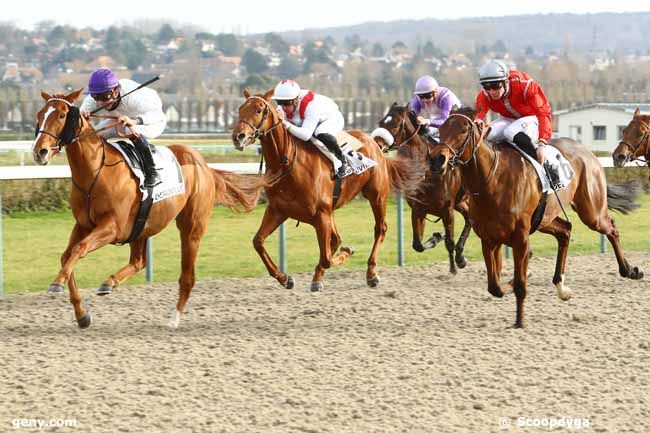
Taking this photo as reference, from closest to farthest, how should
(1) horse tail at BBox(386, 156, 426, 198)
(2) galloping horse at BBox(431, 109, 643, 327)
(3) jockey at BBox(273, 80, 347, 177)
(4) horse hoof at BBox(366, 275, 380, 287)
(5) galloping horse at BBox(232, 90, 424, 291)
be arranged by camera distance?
1. (2) galloping horse at BBox(431, 109, 643, 327)
2. (5) galloping horse at BBox(232, 90, 424, 291)
3. (3) jockey at BBox(273, 80, 347, 177)
4. (4) horse hoof at BBox(366, 275, 380, 287)
5. (1) horse tail at BBox(386, 156, 426, 198)

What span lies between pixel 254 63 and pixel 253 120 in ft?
591

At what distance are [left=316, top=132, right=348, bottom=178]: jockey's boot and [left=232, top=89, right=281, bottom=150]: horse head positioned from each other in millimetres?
619

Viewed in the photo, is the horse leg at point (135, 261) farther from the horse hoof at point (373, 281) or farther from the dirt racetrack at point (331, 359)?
the horse hoof at point (373, 281)

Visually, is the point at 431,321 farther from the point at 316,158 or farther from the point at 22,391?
the point at 22,391

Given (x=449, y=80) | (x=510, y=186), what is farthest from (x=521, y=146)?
(x=449, y=80)

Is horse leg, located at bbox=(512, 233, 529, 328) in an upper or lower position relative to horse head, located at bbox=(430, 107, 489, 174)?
lower

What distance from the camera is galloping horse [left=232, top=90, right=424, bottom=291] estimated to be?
7.72 metres

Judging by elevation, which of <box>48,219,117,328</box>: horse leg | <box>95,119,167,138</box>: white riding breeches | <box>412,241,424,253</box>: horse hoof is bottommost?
<box>412,241,424,253</box>: horse hoof

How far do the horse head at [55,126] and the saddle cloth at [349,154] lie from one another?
8.18 feet

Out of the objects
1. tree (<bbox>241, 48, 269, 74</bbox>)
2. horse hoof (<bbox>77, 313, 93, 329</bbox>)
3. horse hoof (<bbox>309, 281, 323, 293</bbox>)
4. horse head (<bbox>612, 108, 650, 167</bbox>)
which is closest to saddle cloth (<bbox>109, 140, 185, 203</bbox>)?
horse hoof (<bbox>77, 313, 93, 329</bbox>)

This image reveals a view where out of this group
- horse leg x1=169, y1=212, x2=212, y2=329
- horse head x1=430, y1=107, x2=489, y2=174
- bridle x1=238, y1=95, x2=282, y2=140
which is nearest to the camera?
horse head x1=430, y1=107, x2=489, y2=174

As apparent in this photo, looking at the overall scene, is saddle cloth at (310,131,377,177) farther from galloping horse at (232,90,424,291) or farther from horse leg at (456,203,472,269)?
horse leg at (456,203,472,269)

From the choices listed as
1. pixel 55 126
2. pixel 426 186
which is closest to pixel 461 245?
pixel 426 186

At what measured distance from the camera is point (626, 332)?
6980 millimetres
